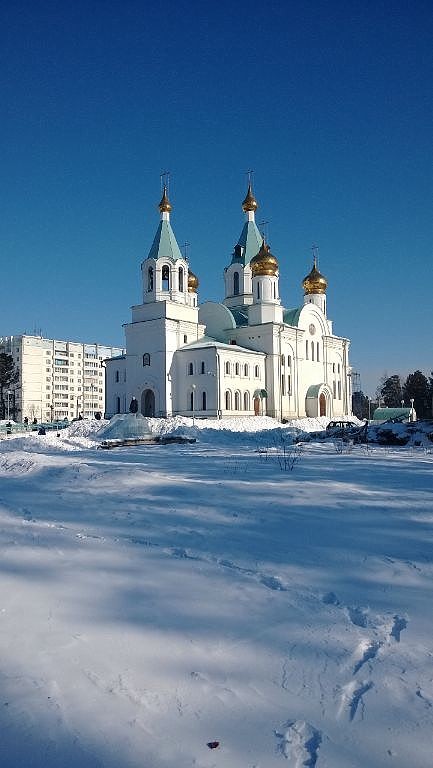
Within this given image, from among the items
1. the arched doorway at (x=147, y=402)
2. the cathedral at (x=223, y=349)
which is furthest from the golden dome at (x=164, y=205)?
the arched doorway at (x=147, y=402)

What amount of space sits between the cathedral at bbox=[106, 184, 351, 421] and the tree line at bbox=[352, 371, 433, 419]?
81.6ft

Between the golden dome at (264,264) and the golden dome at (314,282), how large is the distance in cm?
788

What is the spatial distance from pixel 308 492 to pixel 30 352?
93.9 meters

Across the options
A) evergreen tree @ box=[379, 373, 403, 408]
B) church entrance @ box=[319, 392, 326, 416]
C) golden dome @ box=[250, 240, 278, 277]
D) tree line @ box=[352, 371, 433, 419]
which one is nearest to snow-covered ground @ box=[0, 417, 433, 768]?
golden dome @ box=[250, 240, 278, 277]

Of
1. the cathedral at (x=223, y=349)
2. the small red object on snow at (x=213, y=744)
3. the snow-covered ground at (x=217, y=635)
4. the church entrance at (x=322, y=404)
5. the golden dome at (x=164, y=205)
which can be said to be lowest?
the small red object on snow at (x=213, y=744)

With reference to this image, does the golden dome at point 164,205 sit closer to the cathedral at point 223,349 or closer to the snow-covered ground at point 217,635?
the cathedral at point 223,349

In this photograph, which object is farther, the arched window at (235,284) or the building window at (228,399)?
the arched window at (235,284)

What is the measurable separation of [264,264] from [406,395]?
1704 inches

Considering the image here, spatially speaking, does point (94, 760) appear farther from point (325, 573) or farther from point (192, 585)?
point (325, 573)

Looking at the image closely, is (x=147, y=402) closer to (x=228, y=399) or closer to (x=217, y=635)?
(x=228, y=399)

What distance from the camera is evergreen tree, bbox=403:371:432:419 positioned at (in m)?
73.1

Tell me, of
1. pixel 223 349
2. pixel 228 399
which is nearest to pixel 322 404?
pixel 228 399

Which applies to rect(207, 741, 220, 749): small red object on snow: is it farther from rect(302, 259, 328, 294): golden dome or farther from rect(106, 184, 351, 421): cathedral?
rect(302, 259, 328, 294): golden dome

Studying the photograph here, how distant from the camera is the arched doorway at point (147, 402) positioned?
39.5 m
